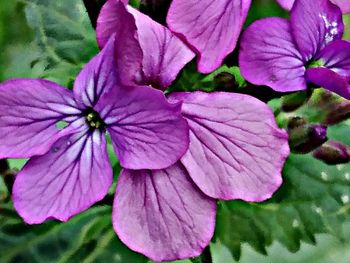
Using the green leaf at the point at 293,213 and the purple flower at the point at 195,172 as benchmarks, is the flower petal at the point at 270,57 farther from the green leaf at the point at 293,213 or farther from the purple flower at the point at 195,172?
the green leaf at the point at 293,213

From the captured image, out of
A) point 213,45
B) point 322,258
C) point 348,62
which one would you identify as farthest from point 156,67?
point 322,258

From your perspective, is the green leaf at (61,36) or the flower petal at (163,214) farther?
the green leaf at (61,36)

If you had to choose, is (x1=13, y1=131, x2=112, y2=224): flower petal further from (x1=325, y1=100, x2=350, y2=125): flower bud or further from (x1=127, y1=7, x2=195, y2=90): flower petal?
(x1=325, y1=100, x2=350, y2=125): flower bud

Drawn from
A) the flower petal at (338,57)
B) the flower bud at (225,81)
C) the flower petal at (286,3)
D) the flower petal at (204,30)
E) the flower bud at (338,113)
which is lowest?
the flower bud at (338,113)

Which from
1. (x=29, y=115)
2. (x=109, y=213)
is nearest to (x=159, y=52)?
(x=29, y=115)

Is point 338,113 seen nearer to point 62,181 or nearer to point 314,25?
point 314,25

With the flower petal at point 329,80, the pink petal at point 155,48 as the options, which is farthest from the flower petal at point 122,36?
the flower petal at point 329,80
